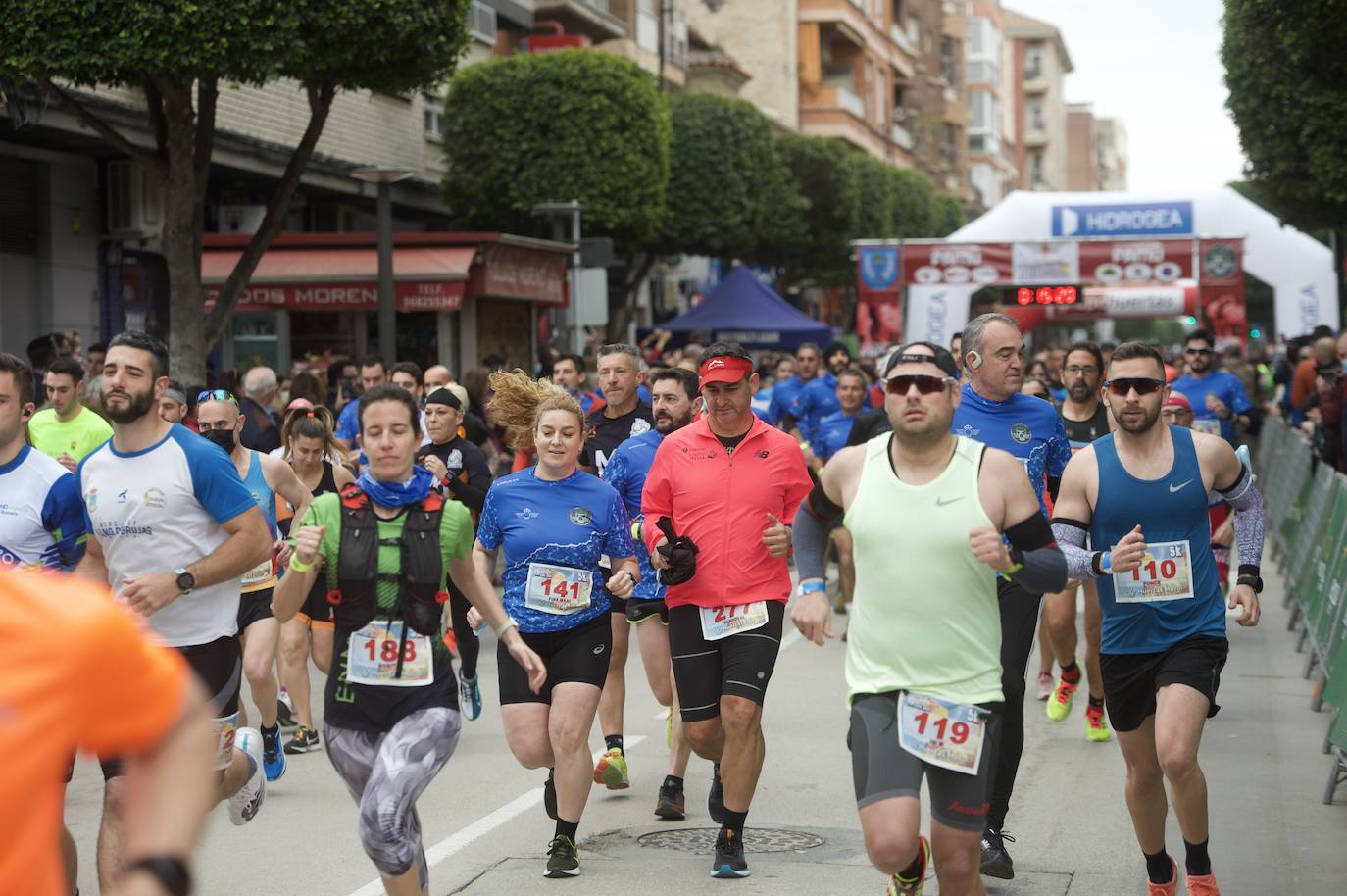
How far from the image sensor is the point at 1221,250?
2920 cm

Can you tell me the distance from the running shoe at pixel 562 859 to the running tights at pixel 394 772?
131 centimetres

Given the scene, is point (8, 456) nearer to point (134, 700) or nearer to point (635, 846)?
point (635, 846)

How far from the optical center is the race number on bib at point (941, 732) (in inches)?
201

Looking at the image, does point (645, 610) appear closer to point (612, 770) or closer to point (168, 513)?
point (612, 770)

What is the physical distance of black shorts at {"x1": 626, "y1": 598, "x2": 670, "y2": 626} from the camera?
8203 mm

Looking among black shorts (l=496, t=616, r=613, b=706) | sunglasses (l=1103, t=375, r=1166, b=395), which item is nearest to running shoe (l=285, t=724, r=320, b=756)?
black shorts (l=496, t=616, r=613, b=706)

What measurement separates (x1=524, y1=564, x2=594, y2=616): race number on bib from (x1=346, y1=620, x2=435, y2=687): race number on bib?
1.46 meters

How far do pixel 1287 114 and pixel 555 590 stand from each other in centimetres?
1706

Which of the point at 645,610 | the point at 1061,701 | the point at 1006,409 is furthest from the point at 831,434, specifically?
the point at 1006,409

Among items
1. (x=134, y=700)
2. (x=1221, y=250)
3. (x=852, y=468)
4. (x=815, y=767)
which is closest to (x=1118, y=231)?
(x=1221, y=250)

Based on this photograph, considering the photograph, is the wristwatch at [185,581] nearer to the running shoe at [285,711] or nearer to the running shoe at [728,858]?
the running shoe at [728,858]

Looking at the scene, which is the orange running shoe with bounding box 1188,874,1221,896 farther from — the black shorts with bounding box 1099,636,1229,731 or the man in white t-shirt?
the man in white t-shirt

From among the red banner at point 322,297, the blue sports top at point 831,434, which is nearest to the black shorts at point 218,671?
the blue sports top at point 831,434

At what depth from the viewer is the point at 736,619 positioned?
7090mm
